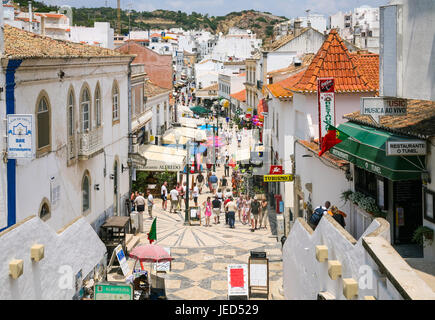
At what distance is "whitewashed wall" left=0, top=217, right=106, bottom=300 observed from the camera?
8.83 meters

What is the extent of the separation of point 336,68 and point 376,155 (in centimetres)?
1107

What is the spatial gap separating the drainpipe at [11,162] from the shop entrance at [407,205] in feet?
28.4

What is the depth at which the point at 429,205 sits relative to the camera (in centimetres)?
1115

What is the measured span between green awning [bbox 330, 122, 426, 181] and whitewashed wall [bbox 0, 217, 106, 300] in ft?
20.1

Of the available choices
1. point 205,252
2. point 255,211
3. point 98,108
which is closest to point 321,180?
point 205,252

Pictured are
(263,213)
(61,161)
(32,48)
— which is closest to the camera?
(32,48)

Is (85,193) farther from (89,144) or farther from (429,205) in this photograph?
(429,205)

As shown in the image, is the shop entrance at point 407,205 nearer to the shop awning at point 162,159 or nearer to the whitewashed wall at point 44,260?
the whitewashed wall at point 44,260

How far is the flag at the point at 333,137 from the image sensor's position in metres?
14.8

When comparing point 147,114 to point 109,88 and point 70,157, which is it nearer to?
point 109,88

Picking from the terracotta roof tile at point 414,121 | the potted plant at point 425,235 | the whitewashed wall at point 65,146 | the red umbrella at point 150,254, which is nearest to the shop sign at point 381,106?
the terracotta roof tile at point 414,121

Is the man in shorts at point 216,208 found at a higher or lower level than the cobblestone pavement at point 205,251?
higher

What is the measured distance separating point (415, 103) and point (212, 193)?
20.9m
